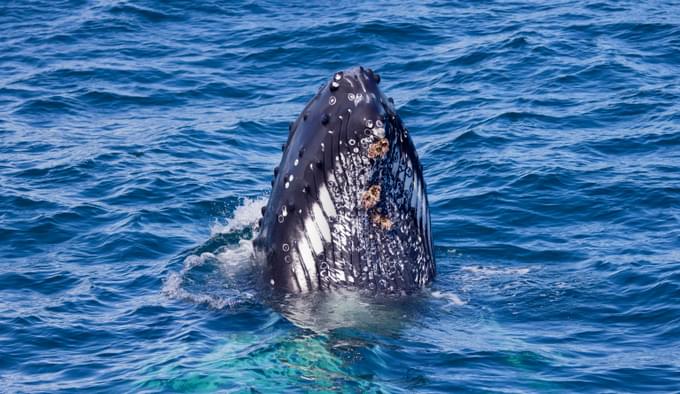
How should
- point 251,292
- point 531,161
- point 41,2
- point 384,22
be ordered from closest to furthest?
1. point 251,292
2. point 531,161
3. point 384,22
4. point 41,2

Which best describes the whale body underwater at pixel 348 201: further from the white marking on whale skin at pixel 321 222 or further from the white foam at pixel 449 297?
the white foam at pixel 449 297

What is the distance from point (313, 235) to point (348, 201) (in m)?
0.65

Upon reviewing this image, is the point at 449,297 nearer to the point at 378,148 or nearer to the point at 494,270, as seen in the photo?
the point at 494,270

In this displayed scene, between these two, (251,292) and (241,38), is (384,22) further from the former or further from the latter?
→ (251,292)

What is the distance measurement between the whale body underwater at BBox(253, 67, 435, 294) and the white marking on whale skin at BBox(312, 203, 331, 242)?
12 mm

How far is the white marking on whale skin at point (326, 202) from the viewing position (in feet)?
50.2

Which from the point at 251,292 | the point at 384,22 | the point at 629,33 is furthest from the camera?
the point at 384,22

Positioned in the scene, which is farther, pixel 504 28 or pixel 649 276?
pixel 504 28

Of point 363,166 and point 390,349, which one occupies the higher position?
point 363,166

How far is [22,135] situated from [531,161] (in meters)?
11.4

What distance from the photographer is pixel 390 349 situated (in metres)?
14.8

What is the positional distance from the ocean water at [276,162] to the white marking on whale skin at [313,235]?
2.20 feet

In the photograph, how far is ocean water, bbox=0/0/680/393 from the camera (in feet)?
49.1

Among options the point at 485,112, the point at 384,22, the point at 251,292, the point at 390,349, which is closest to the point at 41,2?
the point at 384,22
